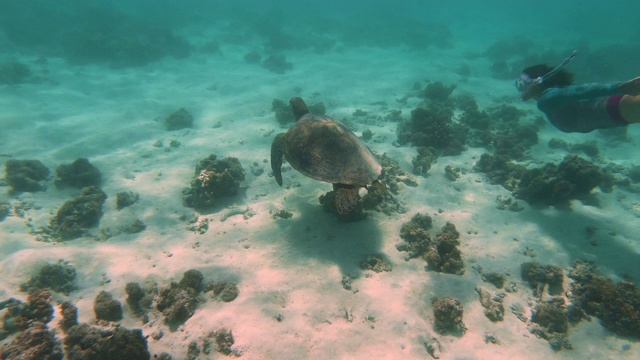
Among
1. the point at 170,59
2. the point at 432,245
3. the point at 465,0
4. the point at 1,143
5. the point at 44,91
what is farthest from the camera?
the point at 465,0

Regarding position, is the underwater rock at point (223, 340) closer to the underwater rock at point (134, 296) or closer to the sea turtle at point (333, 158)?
the underwater rock at point (134, 296)

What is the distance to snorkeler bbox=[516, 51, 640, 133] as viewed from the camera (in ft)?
20.0

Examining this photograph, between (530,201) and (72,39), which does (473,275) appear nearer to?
(530,201)

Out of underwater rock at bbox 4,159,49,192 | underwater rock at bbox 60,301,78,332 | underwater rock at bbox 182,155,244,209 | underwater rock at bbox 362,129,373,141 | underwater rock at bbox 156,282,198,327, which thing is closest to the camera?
underwater rock at bbox 60,301,78,332

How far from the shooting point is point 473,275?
6.52 m

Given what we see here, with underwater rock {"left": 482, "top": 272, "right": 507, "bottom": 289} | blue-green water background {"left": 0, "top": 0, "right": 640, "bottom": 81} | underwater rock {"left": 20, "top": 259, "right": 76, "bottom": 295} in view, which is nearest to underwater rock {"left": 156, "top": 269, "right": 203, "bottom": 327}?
underwater rock {"left": 20, "top": 259, "right": 76, "bottom": 295}

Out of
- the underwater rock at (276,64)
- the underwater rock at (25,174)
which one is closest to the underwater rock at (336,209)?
the underwater rock at (25,174)

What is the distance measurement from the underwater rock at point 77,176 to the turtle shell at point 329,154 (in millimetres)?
7214

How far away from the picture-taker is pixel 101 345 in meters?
4.13

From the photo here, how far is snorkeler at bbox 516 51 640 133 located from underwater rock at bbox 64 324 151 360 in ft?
31.4

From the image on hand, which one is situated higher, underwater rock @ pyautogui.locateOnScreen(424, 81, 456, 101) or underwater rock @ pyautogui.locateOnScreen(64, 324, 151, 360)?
underwater rock @ pyautogui.locateOnScreen(424, 81, 456, 101)

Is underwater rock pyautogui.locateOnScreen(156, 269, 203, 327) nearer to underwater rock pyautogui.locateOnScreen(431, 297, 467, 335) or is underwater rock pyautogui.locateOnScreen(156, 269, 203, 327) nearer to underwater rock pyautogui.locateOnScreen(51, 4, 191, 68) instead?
underwater rock pyautogui.locateOnScreen(431, 297, 467, 335)

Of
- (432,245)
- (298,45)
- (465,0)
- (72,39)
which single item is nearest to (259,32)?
(298,45)

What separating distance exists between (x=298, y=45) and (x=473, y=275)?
3338cm
